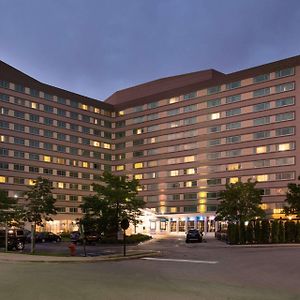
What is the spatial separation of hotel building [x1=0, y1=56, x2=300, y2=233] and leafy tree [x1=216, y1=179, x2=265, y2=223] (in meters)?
30.4

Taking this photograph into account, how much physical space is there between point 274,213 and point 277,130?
681 inches

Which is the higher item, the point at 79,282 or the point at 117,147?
the point at 117,147

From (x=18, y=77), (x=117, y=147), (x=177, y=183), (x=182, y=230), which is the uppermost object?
(x=18, y=77)

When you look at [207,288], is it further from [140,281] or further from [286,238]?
[286,238]

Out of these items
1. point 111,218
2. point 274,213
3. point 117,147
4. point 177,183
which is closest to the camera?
point 111,218

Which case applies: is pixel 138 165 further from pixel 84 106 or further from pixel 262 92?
pixel 262 92

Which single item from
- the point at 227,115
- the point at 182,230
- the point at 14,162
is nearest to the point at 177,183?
the point at 182,230

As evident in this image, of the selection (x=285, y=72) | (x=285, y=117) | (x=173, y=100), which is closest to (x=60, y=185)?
(x=173, y=100)

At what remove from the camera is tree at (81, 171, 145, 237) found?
57938 mm

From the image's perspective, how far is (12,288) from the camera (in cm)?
1541

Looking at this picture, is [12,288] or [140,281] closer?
[12,288]

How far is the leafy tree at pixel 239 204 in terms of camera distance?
71000mm

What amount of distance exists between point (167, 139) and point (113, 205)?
67.6 meters

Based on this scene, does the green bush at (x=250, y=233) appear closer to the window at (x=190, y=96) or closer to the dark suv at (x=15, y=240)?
the dark suv at (x=15, y=240)
